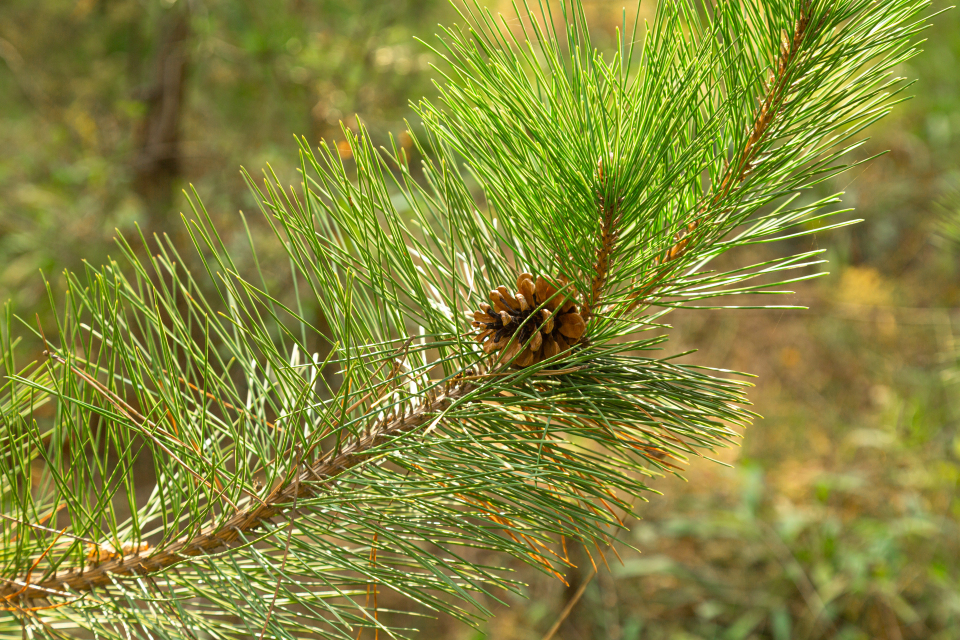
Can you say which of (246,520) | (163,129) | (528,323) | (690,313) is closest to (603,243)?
(528,323)

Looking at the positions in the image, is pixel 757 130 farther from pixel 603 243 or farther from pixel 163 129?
pixel 163 129

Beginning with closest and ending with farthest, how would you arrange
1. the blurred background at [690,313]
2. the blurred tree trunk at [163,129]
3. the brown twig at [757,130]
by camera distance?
the brown twig at [757,130], the blurred background at [690,313], the blurred tree trunk at [163,129]

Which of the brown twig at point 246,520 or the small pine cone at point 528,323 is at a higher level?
the small pine cone at point 528,323

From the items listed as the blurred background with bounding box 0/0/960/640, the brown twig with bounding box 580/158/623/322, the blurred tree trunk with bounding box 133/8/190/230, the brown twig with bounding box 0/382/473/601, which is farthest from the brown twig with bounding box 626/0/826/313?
the blurred tree trunk with bounding box 133/8/190/230

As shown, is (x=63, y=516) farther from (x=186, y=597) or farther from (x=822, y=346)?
(x=822, y=346)

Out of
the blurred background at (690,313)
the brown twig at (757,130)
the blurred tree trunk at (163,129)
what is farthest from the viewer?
the blurred tree trunk at (163,129)

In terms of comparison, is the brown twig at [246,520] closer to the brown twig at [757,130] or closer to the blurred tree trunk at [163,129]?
the brown twig at [757,130]

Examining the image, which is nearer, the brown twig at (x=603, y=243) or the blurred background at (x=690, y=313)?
the brown twig at (x=603, y=243)

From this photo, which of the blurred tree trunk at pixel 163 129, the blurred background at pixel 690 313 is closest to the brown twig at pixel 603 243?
the blurred background at pixel 690 313

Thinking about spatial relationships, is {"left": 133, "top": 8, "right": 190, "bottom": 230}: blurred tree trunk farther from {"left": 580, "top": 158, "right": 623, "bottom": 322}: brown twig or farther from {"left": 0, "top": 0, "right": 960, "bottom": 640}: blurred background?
{"left": 580, "top": 158, "right": 623, "bottom": 322}: brown twig

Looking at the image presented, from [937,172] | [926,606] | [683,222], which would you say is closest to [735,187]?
[683,222]
